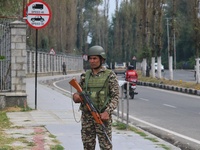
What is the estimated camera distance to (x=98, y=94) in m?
6.87

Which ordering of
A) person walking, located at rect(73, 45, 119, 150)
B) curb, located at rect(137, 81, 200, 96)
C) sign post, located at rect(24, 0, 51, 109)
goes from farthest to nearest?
curb, located at rect(137, 81, 200, 96) < sign post, located at rect(24, 0, 51, 109) < person walking, located at rect(73, 45, 119, 150)

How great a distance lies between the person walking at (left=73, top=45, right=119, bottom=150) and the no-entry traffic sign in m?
9.16

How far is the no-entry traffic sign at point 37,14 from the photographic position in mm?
15844

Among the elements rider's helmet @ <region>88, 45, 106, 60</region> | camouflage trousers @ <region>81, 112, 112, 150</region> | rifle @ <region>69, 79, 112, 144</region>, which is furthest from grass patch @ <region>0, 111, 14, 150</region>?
rider's helmet @ <region>88, 45, 106, 60</region>

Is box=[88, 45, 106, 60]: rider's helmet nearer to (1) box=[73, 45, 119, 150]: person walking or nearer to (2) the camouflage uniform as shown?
(1) box=[73, 45, 119, 150]: person walking

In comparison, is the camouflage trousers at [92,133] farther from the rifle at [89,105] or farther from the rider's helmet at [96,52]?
the rider's helmet at [96,52]

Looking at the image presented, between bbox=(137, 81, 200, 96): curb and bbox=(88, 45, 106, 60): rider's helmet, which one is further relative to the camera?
bbox=(137, 81, 200, 96): curb

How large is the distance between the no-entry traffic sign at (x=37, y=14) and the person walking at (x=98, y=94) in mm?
9159

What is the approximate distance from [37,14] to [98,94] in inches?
372

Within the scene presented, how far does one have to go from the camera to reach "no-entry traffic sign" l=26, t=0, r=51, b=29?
52.0ft

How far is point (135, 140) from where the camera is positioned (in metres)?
10.5

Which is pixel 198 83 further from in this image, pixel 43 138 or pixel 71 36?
pixel 71 36

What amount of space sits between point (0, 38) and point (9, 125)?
4985 mm

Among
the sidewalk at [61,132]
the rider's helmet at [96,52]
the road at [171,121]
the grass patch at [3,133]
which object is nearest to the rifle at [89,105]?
the rider's helmet at [96,52]
